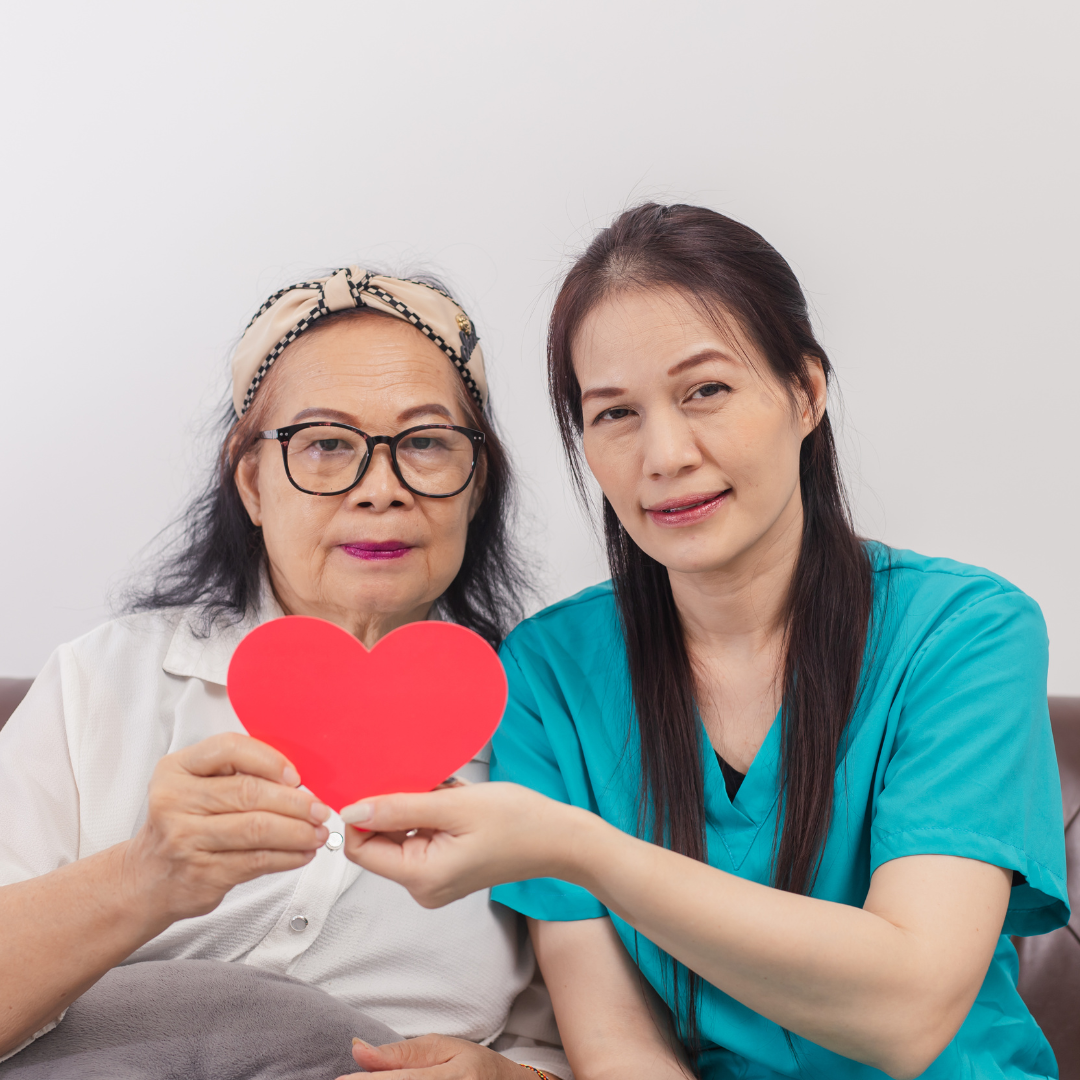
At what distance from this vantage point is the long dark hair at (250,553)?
1.66 meters

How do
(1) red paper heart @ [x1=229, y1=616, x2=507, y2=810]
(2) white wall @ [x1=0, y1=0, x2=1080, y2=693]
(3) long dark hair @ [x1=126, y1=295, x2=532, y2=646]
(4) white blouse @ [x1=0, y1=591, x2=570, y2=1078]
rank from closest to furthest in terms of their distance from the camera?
(1) red paper heart @ [x1=229, y1=616, x2=507, y2=810] < (4) white blouse @ [x1=0, y1=591, x2=570, y2=1078] < (3) long dark hair @ [x1=126, y1=295, x2=532, y2=646] < (2) white wall @ [x1=0, y1=0, x2=1080, y2=693]

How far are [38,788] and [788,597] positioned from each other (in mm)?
1109

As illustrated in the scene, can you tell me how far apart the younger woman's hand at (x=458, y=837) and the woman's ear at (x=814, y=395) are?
0.71 m

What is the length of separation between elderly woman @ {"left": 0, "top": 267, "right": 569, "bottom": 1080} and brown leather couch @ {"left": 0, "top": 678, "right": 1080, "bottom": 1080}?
902 millimetres

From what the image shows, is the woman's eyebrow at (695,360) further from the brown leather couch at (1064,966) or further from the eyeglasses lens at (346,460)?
the brown leather couch at (1064,966)

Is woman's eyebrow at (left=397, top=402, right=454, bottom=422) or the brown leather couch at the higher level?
woman's eyebrow at (left=397, top=402, right=454, bottom=422)

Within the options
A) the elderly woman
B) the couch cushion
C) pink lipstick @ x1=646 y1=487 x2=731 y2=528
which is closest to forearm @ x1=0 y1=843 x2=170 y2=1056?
the elderly woman

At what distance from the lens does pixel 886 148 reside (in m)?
2.25

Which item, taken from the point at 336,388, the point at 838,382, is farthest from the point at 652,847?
the point at 838,382

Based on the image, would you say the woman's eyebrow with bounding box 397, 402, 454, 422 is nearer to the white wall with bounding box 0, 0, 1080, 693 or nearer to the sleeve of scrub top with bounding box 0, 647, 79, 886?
the sleeve of scrub top with bounding box 0, 647, 79, 886

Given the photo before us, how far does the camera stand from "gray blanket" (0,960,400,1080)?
122cm

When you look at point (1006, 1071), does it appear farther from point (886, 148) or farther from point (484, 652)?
point (886, 148)

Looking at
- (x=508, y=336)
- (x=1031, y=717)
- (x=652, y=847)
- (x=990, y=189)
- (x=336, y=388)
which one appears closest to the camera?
(x=652, y=847)

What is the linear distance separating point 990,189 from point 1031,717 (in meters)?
1.42
